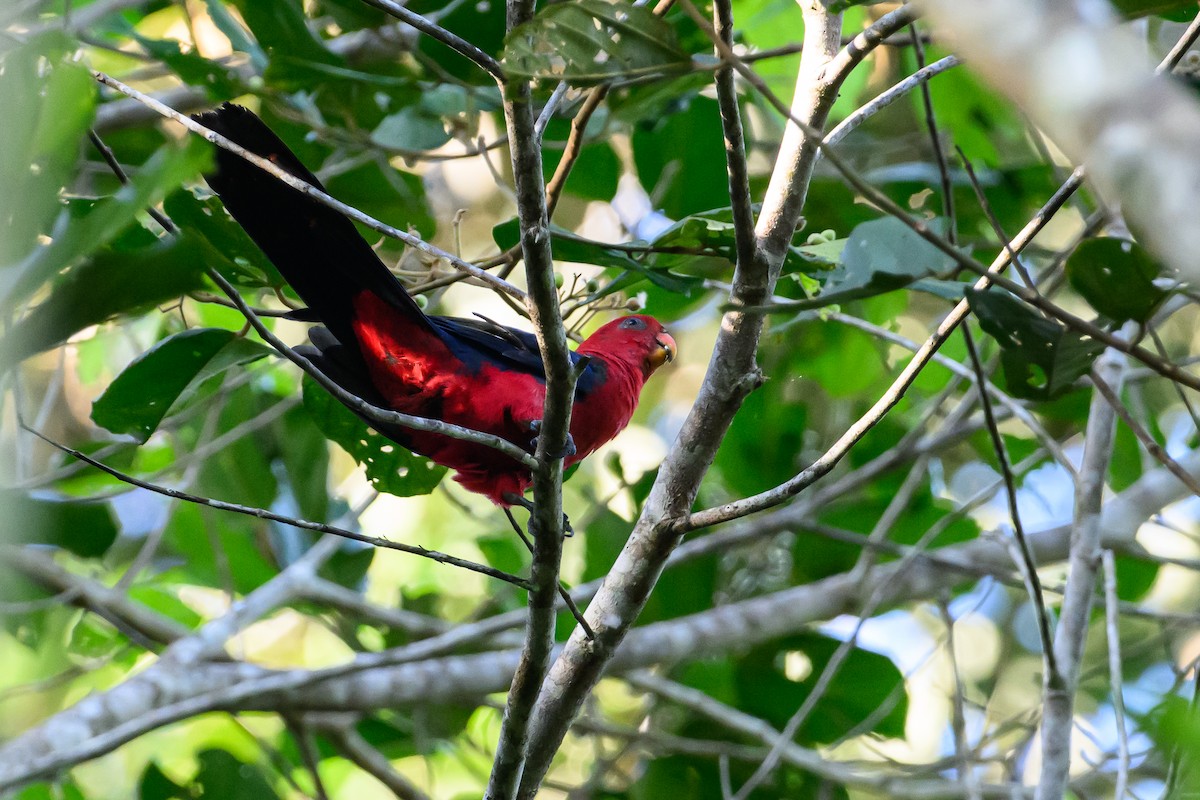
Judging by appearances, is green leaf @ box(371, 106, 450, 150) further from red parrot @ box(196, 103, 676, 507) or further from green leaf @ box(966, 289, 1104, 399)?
green leaf @ box(966, 289, 1104, 399)

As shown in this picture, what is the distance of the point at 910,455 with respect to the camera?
4.34m

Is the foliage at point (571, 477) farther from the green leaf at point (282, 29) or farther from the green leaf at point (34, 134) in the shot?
the green leaf at point (34, 134)

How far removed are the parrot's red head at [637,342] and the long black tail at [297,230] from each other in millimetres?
918

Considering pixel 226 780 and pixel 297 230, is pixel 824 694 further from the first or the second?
pixel 297 230

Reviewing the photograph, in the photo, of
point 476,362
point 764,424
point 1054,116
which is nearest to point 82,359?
point 476,362

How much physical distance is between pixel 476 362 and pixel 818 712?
7.62ft

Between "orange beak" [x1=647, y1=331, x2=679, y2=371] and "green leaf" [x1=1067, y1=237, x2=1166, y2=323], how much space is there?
2149mm

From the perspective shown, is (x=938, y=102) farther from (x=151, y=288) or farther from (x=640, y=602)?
(x=151, y=288)

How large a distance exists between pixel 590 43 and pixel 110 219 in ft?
2.66

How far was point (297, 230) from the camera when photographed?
2.54m

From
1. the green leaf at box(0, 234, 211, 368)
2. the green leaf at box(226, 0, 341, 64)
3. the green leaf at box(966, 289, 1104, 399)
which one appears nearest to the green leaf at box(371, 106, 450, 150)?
the green leaf at box(226, 0, 341, 64)

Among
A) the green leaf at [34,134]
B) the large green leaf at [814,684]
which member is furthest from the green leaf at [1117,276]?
the large green leaf at [814,684]

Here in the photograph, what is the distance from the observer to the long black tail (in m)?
2.29

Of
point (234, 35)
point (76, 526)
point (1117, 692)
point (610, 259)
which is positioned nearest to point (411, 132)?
point (234, 35)
